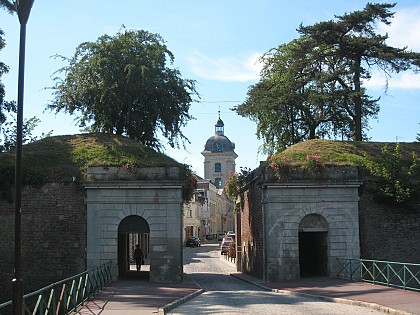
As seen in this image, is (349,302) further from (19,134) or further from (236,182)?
(236,182)

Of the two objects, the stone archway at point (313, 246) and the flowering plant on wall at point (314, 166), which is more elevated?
the flowering plant on wall at point (314, 166)

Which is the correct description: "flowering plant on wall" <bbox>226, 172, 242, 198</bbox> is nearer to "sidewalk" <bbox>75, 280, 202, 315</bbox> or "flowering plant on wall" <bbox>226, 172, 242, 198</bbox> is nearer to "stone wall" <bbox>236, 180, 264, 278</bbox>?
"stone wall" <bbox>236, 180, 264, 278</bbox>

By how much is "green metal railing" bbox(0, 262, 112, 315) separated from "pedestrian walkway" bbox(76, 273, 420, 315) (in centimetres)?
29

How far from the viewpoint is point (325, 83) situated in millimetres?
32781

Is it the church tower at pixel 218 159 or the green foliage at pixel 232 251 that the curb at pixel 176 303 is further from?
the church tower at pixel 218 159

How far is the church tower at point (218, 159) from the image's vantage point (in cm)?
10706

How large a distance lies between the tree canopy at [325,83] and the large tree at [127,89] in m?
6.87

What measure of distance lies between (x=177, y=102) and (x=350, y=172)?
1114 cm

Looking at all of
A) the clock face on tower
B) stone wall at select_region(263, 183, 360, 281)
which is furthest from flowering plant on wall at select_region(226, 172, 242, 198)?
the clock face on tower

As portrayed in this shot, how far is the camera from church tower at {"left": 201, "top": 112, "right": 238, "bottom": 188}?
10706cm

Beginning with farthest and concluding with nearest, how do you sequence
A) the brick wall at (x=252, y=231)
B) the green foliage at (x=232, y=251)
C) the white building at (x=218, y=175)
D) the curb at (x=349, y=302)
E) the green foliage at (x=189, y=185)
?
the white building at (x=218, y=175) → the green foliage at (x=232, y=251) → the brick wall at (x=252, y=231) → the green foliage at (x=189, y=185) → the curb at (x=349, y=302)

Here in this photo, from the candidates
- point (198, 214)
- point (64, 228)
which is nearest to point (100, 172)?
point (64, 228)

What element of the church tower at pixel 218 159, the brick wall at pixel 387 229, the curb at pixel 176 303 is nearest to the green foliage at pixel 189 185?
the curb at pixel 176 303

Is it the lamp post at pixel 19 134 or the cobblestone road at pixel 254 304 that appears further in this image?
the cobblestone road at pixel 254 304
